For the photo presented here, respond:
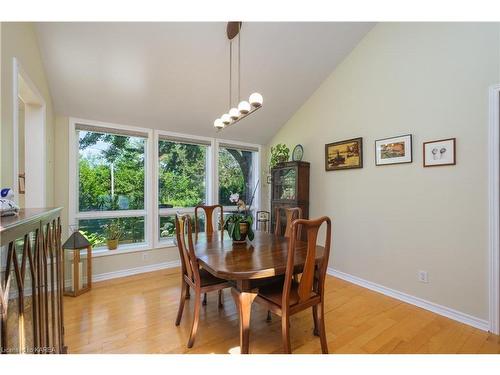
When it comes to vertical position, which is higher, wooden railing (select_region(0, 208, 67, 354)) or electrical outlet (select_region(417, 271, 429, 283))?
wooden railing (select_region(0, 208, 67, 354))

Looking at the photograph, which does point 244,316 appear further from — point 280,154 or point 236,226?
point 280,154

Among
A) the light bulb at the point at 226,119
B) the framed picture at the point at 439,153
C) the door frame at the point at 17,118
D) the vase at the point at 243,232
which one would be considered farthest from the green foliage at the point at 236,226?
the framed picture at the point at 439,153

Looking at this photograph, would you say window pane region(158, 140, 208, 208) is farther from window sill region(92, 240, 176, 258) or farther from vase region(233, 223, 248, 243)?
vase region(233, 223, 248, 243)

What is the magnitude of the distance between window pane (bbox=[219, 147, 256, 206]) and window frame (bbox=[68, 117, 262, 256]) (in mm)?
140

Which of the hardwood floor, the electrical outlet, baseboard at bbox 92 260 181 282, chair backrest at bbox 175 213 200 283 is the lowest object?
the hardwood floor

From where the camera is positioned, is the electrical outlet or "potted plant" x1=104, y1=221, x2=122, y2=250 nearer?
the electrical outlet

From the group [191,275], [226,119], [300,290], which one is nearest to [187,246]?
[191,275]

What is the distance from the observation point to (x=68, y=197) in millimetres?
2986

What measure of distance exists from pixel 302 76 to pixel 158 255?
11.2ft

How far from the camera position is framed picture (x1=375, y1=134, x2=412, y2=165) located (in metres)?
2.63

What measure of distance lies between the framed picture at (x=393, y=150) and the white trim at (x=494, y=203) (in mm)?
656

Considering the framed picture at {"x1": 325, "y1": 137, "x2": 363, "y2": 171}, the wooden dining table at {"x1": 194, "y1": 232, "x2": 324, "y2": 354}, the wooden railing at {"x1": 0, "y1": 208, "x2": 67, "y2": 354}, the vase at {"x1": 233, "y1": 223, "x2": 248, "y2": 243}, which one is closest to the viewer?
the wooden railing at {"x1": 0, "y1": 208, "x2": 67, "y2": 354}

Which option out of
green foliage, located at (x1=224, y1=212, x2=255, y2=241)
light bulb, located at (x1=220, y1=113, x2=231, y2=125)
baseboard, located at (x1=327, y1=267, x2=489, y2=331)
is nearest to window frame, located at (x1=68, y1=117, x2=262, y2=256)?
light bulb, located at (x1=220, y1=113, x2=231, y2=125)

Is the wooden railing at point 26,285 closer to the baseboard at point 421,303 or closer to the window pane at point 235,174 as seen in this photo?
the window pane at point 235,174
